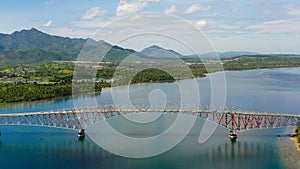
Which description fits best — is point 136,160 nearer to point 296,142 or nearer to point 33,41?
point 296,142

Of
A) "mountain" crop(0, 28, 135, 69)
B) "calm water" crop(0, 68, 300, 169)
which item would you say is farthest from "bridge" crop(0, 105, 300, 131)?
"mountain" crop(0, 28, 135, 69)

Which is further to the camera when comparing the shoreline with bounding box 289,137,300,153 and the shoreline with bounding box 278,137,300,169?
the shoreline with bounding box 289,137,300,153

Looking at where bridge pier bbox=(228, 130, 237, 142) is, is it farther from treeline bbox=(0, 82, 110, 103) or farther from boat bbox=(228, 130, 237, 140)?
treeline bbox=(0, 82, 110, 103)

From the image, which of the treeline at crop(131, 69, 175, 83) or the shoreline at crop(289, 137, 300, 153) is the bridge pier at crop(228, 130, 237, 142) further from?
the treeline at crop(131, 69, 175, 83)

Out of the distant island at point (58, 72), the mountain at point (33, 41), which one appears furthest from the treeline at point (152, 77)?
the mountain at point (33, 41)

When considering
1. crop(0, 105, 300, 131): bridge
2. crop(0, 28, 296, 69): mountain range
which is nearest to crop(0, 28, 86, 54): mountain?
crop(0, 28, 296, 69): mountain range

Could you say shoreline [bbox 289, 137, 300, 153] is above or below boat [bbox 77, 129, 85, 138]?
below

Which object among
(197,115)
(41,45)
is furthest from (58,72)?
(41,45)

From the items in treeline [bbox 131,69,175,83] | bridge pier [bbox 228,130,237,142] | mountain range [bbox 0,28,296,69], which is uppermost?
mountain range [bbox 0,28,296,69]

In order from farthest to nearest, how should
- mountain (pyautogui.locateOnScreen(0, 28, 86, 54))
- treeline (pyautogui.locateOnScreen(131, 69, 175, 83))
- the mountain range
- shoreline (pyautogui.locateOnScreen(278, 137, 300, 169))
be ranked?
mountain (pyautogui.locateOnScreen(0, 28, 86, 54)), the mountain range, treeline (pyautogui.locateOnScreen(131, 69, 175, 83)), shoreline (pyautogui.locateOnScreen(278, 137, 300, 169))

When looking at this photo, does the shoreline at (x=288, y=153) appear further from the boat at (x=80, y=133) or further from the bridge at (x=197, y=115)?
the boat at (x=80, y=133)

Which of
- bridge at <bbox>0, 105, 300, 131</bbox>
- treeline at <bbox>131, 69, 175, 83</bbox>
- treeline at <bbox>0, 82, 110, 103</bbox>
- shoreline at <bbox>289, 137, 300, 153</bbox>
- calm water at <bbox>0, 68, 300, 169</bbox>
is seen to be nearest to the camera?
calm water at <bbox>0, 68, 300, 169</bbox>
